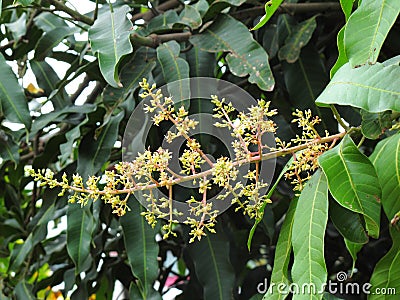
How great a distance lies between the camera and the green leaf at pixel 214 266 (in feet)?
3.57

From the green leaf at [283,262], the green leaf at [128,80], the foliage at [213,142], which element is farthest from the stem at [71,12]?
the green leaf at [283,262]

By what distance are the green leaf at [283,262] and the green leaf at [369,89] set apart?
0.21 metres

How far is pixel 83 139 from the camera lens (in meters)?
1.15

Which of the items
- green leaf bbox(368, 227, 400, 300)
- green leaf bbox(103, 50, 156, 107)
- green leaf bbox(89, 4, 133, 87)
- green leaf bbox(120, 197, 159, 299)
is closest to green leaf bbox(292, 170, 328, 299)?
green leaf bbox(368, 227, 400, 300)

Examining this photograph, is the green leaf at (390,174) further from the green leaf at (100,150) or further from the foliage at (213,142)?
the green leaf at (100,150)

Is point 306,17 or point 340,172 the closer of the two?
point 340,172

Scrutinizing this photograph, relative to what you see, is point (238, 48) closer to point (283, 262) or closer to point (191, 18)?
point (191, 18)

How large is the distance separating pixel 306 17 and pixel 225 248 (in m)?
0.55

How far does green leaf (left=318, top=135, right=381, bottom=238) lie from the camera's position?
64cm

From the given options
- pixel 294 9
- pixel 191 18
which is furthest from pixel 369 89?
pixel 294 9

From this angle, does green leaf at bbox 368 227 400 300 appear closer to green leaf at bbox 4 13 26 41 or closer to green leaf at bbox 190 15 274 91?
green leaf at bbox 190 15 274 91

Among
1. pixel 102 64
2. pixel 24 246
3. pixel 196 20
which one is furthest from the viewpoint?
pixel 24 246

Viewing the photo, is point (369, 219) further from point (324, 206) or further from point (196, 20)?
point (196, 20)

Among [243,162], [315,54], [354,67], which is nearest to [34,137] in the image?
[315,54]
